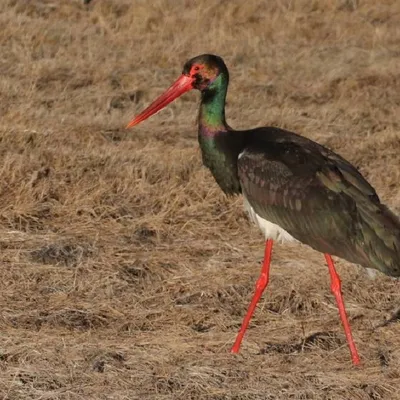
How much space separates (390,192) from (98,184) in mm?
1962

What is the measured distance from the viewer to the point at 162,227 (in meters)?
6.50

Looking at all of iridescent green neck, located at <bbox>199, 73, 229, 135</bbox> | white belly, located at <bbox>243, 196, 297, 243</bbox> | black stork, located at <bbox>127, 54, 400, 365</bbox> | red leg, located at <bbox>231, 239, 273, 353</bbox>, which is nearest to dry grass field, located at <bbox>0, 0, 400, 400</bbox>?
red leg, located at <bbox>231, 239, 273, 353</bbox>

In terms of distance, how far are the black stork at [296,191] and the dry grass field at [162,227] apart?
339 mm

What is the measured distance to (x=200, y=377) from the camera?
182 inches

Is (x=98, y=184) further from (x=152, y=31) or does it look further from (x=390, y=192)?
(x=152, y=31)

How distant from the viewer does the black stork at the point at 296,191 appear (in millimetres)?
4828

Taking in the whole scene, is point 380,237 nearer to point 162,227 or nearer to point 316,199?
point 316,199

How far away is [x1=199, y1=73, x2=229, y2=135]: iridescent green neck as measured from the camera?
5.32m

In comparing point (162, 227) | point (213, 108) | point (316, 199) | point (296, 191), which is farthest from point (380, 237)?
point (162, 227)

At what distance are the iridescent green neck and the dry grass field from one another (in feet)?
2.99

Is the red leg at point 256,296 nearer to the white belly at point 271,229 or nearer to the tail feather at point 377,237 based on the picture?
the white belly at point 271,229

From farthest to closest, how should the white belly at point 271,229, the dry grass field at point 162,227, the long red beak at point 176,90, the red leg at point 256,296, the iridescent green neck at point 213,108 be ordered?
1. the long red beak at point 176,90
2. the iridescent green neck at point 213,108
3. the white belly at point 271,229
4. the red leg at point 256,296
5. the dry grass field at point 162,227

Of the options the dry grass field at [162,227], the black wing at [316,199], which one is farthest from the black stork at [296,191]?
the dry grass field at [162,227]

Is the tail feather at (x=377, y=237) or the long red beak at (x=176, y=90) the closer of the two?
the tail feather at (x=377, y=237)
